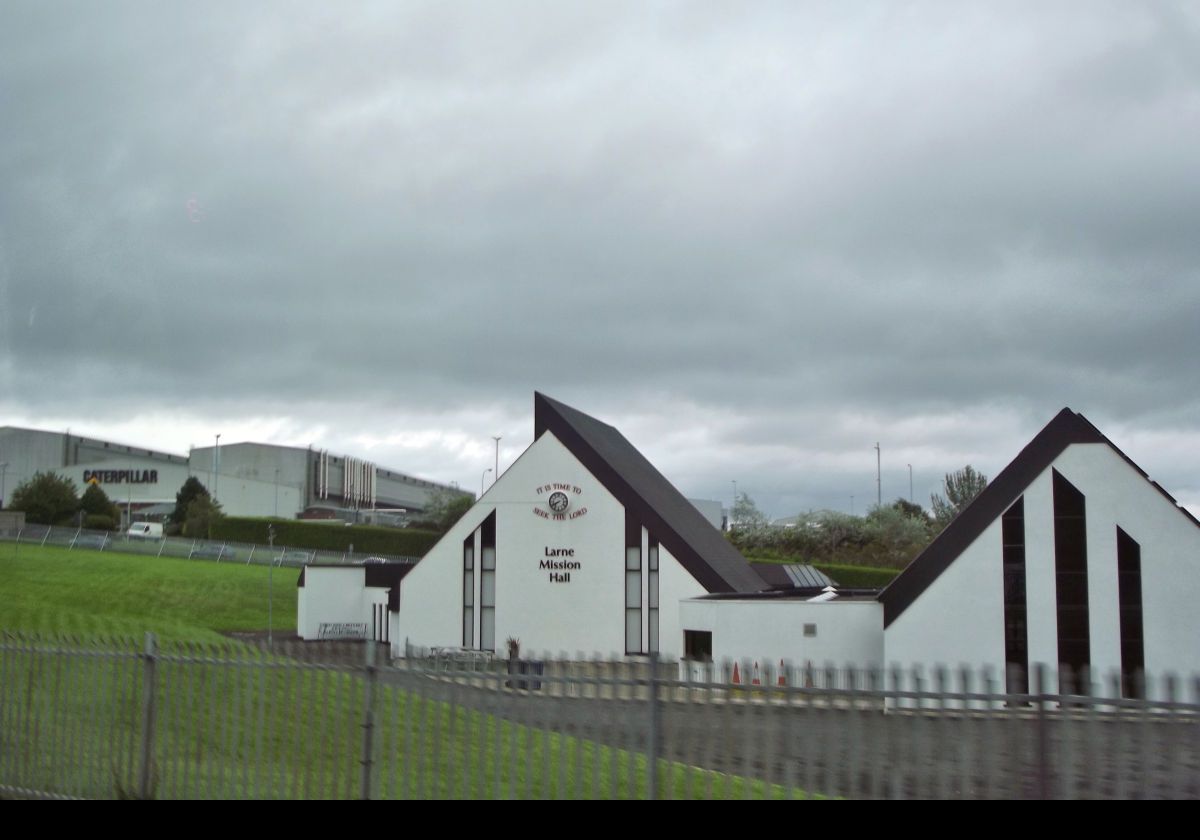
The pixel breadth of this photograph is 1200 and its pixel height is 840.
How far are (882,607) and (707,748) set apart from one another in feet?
68.2

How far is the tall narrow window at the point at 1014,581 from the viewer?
25.7 m

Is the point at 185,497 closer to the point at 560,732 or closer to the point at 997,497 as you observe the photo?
the point at 997,497

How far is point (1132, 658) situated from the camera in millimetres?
24766

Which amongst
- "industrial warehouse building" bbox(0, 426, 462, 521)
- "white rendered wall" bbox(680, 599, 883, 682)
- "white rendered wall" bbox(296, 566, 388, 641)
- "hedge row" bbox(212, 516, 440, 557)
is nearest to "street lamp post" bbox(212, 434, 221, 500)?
"industrial warehouse building" bbox(0, 426, 462, 521)

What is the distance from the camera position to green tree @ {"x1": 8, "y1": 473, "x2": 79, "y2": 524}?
79625 millimetres

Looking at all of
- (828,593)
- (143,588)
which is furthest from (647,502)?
(143,588)

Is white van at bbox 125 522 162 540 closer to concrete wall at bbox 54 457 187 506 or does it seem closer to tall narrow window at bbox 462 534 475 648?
concrete wall at bbox 54 457 187 506

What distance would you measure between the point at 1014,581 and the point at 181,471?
93.7 metres

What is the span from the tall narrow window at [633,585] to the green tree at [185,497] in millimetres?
58019

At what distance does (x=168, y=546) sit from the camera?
70625mm

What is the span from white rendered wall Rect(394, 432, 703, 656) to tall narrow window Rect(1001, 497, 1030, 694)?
41.4 ft

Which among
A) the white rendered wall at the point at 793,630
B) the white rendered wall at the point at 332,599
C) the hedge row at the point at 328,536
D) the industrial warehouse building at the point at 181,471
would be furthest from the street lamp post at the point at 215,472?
the white rendered wall at the point at 793,630
